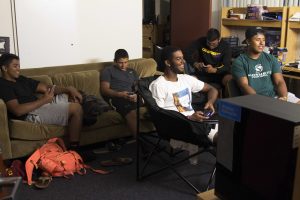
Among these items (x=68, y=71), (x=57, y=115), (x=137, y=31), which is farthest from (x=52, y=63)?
(x=137, y=31)

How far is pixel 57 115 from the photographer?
128 inches

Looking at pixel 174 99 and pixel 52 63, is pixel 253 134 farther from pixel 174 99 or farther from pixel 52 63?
pixel 52 63

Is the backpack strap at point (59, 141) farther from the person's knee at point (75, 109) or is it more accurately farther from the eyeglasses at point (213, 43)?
the eyeglasses at point (213, 43)

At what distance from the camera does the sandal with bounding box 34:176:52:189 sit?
279 cm

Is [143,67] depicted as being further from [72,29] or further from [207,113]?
[207,113]

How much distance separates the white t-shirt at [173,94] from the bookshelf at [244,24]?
194 centimetres

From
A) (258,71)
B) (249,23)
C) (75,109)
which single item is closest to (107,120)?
(75,109)

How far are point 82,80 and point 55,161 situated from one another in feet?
3.68

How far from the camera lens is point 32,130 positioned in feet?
10.1

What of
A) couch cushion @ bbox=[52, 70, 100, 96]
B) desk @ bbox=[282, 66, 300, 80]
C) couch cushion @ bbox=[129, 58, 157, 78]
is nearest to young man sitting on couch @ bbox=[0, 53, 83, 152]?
couch cushion @ bbox=[52, 70, 100, 96]

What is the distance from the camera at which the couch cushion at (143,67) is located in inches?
167

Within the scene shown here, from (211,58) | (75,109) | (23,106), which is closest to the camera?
(23,106)

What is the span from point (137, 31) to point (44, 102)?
1833 millimetres

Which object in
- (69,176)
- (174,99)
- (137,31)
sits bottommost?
(69,176)
